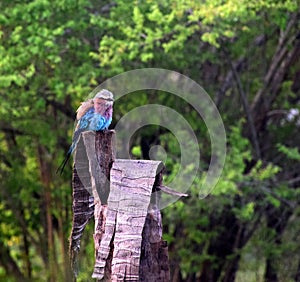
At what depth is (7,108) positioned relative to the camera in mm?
9039

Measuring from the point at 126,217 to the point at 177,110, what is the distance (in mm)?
6356

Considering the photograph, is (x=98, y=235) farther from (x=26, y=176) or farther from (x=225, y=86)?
(x=26, y=176)

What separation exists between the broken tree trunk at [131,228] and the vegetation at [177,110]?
3961 millimetres

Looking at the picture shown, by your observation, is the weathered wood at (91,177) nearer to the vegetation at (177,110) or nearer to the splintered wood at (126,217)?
the splintered wood at (126,217)

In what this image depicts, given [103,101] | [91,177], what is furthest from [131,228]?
[103,101]

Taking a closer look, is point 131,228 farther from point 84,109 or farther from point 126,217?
point 84,109

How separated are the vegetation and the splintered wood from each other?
3987 mm

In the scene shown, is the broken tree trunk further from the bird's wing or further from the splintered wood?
the bird's wing

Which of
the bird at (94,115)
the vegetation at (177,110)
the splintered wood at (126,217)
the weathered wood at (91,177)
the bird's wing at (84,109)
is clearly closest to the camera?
the splintered wood at (126,217)

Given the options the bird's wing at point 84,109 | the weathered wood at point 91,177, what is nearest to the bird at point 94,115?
the bird's wing at point 84,109

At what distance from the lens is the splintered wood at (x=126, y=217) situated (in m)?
3.37

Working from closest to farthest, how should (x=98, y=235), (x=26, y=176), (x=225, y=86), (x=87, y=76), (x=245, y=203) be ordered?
(x=98, y=235), (x=87, y=76), (x=245, y=203), (x=225, y=86), (x=26, y=176)

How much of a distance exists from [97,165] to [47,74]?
561 cm

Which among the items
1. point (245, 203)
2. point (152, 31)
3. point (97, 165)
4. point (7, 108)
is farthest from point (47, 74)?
point (97, 165)
